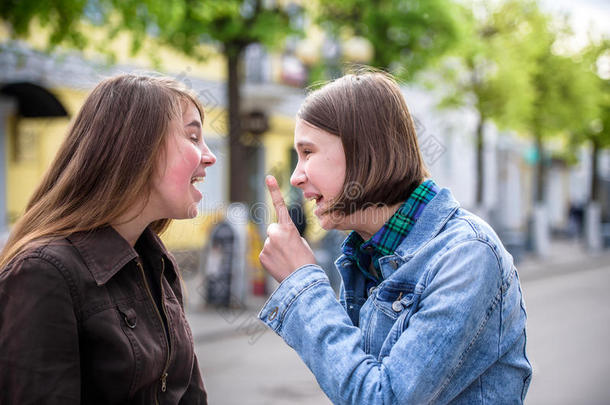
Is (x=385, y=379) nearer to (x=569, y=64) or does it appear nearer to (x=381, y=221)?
(x=381, y=221)

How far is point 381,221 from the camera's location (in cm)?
160

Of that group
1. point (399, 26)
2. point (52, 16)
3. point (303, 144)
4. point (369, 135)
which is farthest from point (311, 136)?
point (399, 26)

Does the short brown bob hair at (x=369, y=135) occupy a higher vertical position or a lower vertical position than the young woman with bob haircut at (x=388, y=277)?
higher

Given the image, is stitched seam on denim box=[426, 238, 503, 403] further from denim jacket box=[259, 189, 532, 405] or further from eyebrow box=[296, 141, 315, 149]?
eyebrow box=[296, 141, 315, 149]

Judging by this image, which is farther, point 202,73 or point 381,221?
point 202,73

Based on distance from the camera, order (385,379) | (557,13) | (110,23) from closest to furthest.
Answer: (385,379), (110,23), (557,13)

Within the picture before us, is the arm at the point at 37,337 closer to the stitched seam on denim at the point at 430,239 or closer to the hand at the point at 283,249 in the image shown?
the hand at the point at 283,249

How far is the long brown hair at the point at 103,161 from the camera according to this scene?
1601mm

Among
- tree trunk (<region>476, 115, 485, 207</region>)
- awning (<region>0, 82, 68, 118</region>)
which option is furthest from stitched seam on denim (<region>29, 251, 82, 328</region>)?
tree trunk (<region>476, 115, 485, 207</region>)

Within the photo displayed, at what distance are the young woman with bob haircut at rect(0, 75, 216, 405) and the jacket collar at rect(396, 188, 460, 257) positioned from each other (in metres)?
0.66

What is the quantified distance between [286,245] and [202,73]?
15366 millimetres

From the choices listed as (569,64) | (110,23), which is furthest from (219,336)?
(569,64)

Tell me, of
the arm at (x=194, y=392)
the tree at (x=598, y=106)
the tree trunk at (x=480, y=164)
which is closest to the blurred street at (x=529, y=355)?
the arm at (x=194, y=392)

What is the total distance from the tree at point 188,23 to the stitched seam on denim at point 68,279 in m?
7.10
